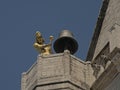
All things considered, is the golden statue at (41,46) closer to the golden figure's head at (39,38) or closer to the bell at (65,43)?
the golden figure's head at (39,38)

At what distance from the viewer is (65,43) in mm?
25578

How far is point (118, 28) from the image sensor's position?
23797 millimetres

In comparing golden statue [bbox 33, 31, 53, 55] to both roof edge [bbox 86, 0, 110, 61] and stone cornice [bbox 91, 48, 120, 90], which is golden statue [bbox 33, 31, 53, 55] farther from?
stone cornice [bbox 91, 48, 120, 90]

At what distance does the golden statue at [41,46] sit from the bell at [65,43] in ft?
1.09

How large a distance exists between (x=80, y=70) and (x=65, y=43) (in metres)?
1.15

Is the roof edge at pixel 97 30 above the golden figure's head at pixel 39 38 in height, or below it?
above

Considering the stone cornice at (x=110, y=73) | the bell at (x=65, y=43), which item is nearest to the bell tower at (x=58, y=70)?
the bell at (x=65, y=43)

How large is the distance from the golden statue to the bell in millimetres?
332

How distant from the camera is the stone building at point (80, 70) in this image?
77.2ft

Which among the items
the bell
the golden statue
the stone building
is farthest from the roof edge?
the golden statue

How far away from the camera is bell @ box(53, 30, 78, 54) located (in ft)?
83.9

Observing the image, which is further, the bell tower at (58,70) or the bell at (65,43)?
the bell at (65,43)

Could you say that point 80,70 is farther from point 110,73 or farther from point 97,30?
point 97,30

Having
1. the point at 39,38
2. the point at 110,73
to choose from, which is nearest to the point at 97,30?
the point at 39,38
